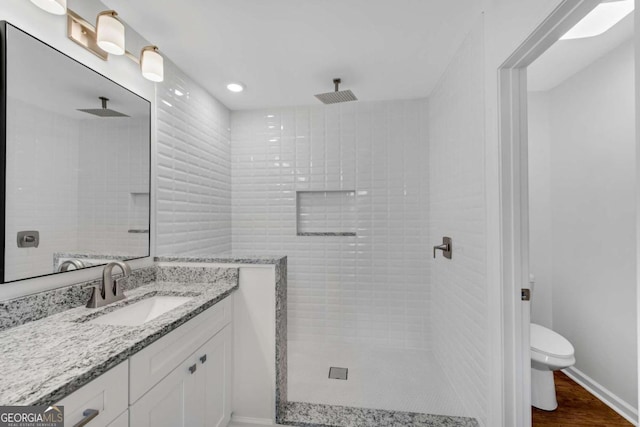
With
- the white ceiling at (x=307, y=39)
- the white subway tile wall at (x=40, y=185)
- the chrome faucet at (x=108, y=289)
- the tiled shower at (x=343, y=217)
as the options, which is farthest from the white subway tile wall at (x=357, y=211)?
the white subway tile wall at (x=40, y=185)

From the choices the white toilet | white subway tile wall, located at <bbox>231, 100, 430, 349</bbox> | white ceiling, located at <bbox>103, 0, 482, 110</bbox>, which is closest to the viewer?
white ceiling, located at <bbox>103, 0, 482, 110</bbox>

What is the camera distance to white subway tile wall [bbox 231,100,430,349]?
271 centimetres

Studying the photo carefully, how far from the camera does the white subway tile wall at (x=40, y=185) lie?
1.12 metres

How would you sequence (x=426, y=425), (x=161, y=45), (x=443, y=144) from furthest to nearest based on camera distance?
(x=443, y=144) → (x=161, y=45) → (x=426, y=425)

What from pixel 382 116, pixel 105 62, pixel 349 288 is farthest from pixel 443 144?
pixel 105 62

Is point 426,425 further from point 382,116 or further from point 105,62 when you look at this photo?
point 105,62

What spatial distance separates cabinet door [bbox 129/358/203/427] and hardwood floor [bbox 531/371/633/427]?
2.01m

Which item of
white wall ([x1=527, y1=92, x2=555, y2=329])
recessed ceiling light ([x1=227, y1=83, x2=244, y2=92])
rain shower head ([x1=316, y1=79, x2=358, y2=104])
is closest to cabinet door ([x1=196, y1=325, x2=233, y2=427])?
rain shower head ([x1=316, y1=79, x2=358, y2=104])

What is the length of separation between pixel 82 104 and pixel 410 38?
1.81 metres

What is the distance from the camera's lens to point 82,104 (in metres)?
1.40

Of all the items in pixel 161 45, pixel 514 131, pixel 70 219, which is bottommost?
pixel 70 219

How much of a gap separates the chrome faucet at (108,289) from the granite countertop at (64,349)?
4 cm

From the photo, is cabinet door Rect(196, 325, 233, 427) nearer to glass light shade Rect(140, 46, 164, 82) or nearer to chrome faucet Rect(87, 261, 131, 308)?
chrome faucet Rect(87, 261, 131, 308)

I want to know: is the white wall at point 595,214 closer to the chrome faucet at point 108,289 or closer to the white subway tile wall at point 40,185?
the chrome faucet at point 108,289
